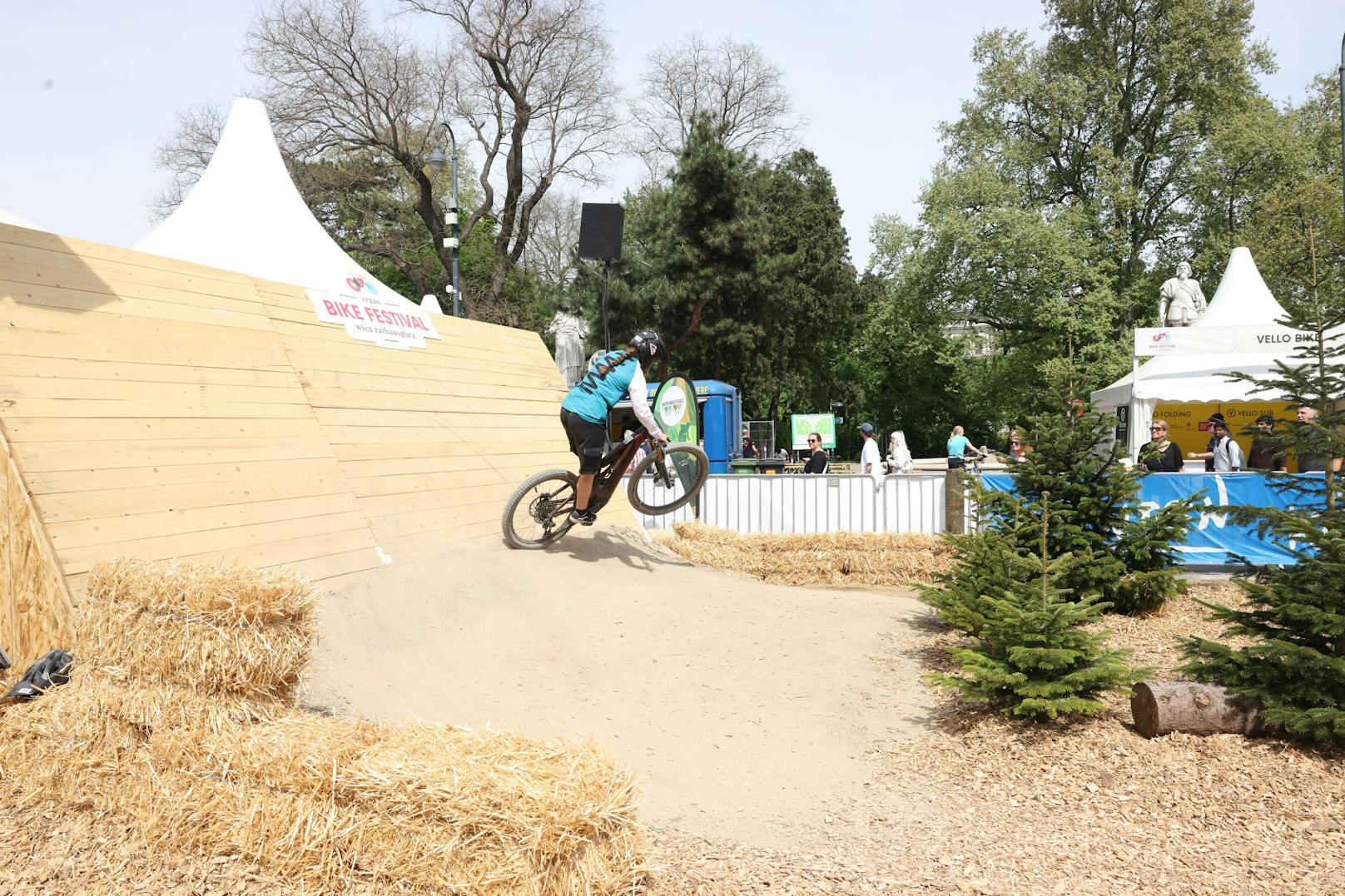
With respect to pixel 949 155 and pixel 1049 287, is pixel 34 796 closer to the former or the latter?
pixel 1049 287

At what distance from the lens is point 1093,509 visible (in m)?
8.27

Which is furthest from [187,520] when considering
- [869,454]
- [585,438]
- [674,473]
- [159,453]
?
[869,454]

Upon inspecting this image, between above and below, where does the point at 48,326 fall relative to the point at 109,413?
above

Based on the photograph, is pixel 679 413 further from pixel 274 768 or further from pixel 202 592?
pixel 274 768

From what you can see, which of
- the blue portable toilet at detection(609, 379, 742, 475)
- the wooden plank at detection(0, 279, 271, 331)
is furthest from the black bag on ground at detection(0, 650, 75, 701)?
the blue portable toilet at detection(609, 379, 742, 475)

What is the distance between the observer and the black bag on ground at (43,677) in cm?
400

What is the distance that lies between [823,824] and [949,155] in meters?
35.6

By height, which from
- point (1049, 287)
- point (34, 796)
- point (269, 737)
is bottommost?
point (34, 796)

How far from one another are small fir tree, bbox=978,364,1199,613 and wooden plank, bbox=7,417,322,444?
6075 mm

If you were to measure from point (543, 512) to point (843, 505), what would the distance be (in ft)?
18.5

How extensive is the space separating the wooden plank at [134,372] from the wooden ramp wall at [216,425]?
12 mm

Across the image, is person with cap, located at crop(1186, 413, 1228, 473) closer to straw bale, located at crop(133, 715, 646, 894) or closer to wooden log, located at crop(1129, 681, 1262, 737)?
wooden log, located at crop(1129, 681, 1262, 737)

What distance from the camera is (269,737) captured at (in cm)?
353

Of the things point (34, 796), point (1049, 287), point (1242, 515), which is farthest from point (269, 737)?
point (1049, 287)
